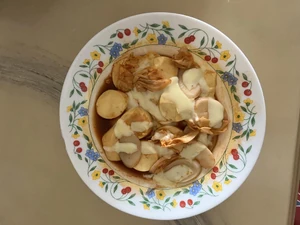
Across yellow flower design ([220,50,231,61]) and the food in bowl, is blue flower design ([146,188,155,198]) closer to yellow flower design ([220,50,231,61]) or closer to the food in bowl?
the food in bowl

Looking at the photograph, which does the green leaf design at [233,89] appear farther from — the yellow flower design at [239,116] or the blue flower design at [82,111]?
the blue flower design at [82,111]

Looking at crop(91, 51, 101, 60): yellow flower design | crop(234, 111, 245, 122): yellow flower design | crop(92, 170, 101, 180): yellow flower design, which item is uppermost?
crop(91, 51, 101, 60): yellow flower design

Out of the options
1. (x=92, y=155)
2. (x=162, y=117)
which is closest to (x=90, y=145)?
(x=92, y=155)

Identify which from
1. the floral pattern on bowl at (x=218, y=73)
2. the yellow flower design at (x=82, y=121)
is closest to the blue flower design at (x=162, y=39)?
the floral pattern on bowl at (x=218, y=73)

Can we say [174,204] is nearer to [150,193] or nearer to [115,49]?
[150,193]

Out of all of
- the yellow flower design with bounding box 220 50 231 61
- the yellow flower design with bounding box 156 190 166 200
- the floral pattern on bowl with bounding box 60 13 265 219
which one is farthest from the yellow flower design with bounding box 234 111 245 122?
the yellow flower design with bounding box 156 190 166 200

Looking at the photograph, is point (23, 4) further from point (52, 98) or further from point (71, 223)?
point (71, 223)
